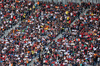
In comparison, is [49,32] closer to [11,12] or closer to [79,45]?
[79,45]

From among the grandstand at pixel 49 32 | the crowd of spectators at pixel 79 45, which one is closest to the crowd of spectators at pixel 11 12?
the grandstand at pixel 49 32

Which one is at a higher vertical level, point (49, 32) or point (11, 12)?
point (11, 12)

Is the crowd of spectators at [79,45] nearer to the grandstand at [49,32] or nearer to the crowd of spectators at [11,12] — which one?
the grandstand at [49,32]

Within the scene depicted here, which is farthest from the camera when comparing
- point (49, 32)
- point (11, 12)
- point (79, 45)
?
point (11, 12)

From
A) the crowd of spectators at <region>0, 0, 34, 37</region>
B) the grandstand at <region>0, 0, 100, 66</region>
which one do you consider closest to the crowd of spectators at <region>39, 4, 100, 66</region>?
the grandstand at <region>0, 0, 100, 66</region>

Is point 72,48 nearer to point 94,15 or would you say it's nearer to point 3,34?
point 94,15

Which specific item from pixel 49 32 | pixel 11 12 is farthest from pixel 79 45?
pixel 11 12

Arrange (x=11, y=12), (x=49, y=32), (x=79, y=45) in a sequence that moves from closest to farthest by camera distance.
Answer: (x=79, y=45)
(x=49, y=32)
(x=11, y=12)

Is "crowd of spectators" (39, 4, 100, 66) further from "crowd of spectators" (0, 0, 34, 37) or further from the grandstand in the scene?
"crowd of spectators" (0, 0, 34, 37)

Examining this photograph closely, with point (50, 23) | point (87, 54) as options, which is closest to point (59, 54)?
point (87, 54)
